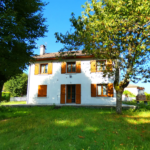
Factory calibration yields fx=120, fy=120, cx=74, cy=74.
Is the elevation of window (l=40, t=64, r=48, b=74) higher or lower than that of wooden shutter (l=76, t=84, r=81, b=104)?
higher

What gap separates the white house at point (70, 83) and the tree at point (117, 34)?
14.1 feet

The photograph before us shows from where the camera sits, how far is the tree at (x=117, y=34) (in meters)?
5.31

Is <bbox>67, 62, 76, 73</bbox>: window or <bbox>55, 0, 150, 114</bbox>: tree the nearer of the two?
<bbox>55, 0, 150, 114</bbox>: tree

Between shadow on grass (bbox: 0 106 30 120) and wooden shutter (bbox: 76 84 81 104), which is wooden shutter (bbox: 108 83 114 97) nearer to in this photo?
wooden shutter (bbox: 76 84 81 104)

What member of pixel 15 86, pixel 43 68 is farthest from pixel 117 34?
pixel 15 86

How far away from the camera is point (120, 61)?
711 centimetres

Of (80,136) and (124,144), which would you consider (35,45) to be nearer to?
(80,136)

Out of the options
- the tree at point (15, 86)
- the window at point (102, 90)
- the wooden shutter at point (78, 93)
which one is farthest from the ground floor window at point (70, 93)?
the tree at point (15, 86)

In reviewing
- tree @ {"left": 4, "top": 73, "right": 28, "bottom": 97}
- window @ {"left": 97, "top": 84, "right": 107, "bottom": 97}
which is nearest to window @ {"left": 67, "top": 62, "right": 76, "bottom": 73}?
window @ {"left": 97, "top": 84, "right": 107, "bottom": 97}

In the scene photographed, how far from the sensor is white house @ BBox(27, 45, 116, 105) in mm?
11695

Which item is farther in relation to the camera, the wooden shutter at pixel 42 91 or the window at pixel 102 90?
the wooden shutter at pixel 42 91

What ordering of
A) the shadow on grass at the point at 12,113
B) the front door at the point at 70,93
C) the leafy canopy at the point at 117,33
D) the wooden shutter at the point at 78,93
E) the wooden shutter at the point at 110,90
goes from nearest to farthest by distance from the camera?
the leafy canopy at the point at 117,33 → the shadow on grass at the point at 12,113 → the wooden shutter at the point at 110,90 → the wooden shutter at the point at 78,93 → the front door at the point at 70,93

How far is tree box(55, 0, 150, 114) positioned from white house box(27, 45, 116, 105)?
14.1 ft

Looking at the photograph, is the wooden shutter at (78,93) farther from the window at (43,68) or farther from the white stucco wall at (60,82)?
the window at (43,68)
